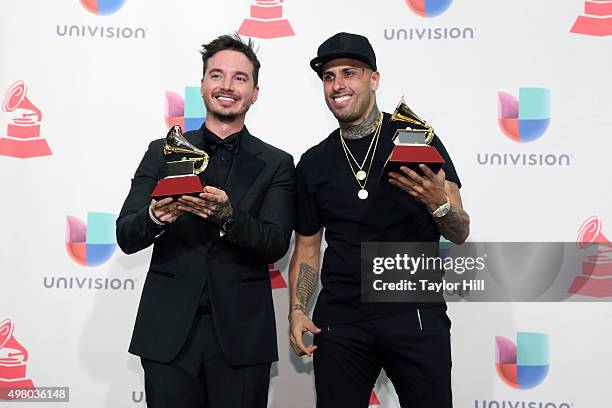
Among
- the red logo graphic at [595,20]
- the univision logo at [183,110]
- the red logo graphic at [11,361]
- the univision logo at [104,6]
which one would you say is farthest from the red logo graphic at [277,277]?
the red logo graphic at [595,20]

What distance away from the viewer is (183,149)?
6.42 feet

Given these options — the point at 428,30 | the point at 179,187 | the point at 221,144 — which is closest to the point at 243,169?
the point at 221,144

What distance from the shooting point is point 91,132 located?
117 inches

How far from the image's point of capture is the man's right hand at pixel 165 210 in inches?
72.6

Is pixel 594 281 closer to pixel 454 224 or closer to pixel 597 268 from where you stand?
pixel 597 268

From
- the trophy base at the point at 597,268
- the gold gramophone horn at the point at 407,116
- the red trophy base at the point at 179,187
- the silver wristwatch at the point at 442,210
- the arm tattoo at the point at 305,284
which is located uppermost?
the gold gramophone horn at the point at 407,116

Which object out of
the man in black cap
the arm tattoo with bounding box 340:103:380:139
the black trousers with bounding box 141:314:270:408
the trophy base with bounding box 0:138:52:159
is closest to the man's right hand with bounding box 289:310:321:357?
the man in black cap

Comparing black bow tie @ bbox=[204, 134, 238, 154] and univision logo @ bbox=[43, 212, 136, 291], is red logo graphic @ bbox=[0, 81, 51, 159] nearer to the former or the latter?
univision logo @ bbox=[43, 212, 136, 291]

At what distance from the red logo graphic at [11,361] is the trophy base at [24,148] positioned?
0.79m

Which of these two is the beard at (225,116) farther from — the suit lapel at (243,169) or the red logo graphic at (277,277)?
the red logo graphic at (277,277)

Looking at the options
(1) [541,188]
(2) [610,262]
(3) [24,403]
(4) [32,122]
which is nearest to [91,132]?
(4) [32,122]

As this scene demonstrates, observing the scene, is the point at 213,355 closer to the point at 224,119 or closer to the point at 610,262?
the point at 224,119

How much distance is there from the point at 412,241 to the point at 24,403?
2.03 m

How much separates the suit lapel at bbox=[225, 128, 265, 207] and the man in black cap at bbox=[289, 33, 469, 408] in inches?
10.3
